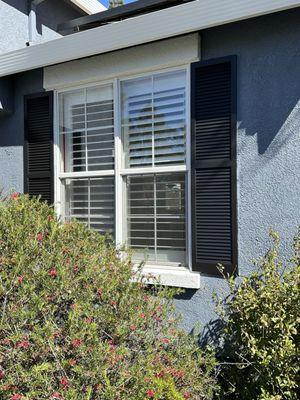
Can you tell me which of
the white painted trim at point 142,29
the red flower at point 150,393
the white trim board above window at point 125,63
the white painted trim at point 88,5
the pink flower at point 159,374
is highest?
the white painted trim at point 88,5

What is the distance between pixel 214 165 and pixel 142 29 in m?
1.45

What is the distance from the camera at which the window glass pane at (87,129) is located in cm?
473

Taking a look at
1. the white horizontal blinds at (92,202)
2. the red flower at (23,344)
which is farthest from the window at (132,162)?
the red flower at (23,344)

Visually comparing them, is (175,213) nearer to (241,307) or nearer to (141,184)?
(141,184)

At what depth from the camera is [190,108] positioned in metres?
4.12

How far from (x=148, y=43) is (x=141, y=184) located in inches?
56.0

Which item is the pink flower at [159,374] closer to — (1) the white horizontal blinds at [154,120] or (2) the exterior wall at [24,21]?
(1) the white horizontal blinds at [154,120]

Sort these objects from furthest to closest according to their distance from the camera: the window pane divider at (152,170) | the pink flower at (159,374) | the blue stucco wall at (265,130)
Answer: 1. the window pane divider at (152,170)
2. the blue stucco wall at (265,130)
3. the pink flower at (159,374)

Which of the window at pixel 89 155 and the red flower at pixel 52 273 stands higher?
the window at pixel 89 155

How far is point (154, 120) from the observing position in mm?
4434

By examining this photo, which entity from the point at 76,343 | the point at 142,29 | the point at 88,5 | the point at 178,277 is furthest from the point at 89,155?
the point at 88,5

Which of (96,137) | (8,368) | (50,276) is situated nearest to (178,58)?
(96,137)

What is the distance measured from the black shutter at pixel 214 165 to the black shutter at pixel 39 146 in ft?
6.03

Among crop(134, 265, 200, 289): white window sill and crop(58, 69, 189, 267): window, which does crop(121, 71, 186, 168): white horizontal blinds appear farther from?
crop(134, 265, 200, 289): white window sill
